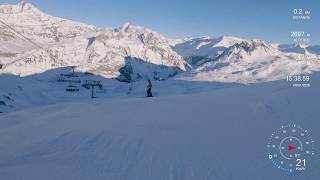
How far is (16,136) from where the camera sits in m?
20.5

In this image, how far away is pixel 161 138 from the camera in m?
18.1

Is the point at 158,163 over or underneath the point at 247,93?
underneath

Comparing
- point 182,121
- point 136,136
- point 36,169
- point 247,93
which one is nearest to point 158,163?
point 136,136

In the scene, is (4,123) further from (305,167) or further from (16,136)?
(305,167)

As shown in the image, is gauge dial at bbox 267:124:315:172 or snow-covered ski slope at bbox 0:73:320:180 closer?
gauge dial at bbox 267:124:315:172

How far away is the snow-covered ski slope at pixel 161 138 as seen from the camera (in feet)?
48.7

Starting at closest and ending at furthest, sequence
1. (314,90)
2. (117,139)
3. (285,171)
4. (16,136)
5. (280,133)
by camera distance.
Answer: (285,171), (280,133), (117,139), (16,136), (314,90)

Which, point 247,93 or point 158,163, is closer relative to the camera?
point 158,163

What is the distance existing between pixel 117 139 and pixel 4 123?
9.65 meters

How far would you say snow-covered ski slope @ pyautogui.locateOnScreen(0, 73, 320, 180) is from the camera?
48.7 feet

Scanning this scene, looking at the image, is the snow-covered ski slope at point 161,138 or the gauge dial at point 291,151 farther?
the snow-covered ski slope at point 161,138

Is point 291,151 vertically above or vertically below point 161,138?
above

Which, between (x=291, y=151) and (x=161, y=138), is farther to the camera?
(x=161, y=138)

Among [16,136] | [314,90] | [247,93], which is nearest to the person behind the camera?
[16,136]
